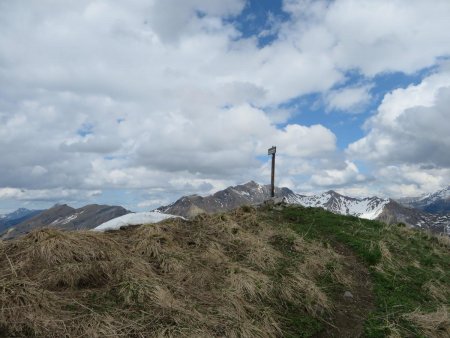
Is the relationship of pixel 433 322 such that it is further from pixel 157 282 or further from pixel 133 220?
pixel 133 220

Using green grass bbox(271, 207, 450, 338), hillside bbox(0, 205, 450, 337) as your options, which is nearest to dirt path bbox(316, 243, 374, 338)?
hillside bbox(0, 205, 450, 337)

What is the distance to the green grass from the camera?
380 inches

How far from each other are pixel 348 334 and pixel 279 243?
4.69 metres

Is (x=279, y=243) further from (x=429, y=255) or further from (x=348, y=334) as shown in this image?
(x=429, y=255)

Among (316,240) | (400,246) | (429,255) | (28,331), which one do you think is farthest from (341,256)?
(28,331)

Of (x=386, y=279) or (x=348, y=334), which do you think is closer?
(x=348, y=334)

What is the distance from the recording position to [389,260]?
1320 cm

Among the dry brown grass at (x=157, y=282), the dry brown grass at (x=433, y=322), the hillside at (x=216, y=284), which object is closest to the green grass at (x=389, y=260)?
the hillside at (x=216, y=284)

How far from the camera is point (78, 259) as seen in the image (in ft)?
30.9

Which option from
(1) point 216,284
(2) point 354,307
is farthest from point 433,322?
(1) point 216,284

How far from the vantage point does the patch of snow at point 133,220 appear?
13.5 meters

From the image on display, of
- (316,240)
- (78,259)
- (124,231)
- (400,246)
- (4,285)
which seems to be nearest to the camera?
(4,285)

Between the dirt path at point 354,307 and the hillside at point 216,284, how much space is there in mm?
34

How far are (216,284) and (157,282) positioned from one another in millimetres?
1502
